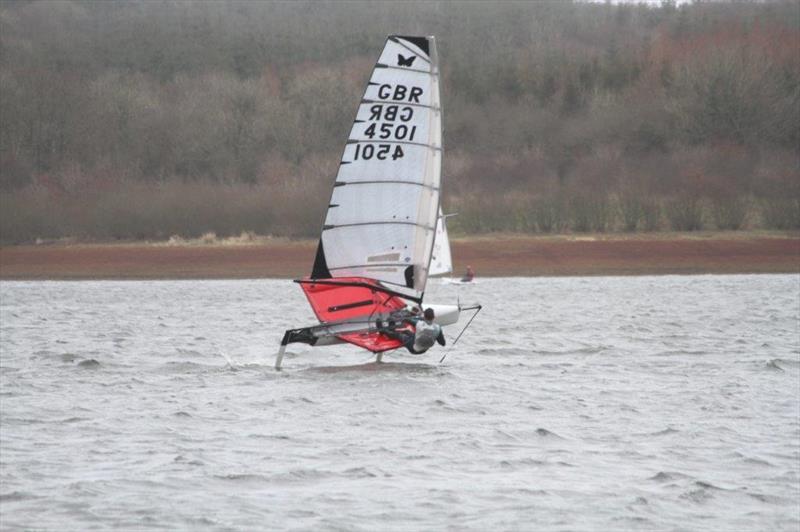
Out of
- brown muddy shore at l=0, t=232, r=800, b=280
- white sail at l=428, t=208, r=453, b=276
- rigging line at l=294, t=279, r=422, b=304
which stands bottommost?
brown muddy shore at l=0, t=232, r=800, b=280

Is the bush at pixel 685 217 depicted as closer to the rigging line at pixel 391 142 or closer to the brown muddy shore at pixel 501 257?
the brown muddy shore at pixel 501 257

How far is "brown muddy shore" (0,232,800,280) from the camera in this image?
168 ft

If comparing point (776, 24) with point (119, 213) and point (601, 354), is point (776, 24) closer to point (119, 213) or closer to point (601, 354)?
point (119, 213)

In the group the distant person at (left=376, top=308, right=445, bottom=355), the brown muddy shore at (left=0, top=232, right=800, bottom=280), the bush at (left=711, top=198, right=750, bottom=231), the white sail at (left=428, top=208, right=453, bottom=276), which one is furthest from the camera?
the bush at (left=711, top=198, right=750, bottom=231)

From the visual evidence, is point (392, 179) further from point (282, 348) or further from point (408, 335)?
point (282, 348)

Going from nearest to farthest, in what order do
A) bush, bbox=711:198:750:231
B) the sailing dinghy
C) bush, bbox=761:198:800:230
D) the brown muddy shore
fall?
the sailing dinghy, the brown muddy shore, bush, bbox=761:198:800:230, bush, bbox=711:198:750:231

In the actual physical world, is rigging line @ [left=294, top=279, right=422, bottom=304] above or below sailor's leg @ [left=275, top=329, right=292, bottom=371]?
above

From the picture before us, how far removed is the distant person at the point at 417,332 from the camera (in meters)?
20.7

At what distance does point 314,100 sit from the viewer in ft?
280

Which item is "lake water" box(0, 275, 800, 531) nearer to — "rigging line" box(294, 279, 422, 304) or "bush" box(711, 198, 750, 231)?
"rigging line" box(294, 279, 422, 304)

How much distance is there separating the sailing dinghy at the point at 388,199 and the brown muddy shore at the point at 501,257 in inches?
1084

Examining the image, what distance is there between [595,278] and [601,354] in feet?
80.3

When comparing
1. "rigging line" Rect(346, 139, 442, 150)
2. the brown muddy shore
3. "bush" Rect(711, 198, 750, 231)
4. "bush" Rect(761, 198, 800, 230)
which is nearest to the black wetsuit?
"rigging line" Rect(346, 139, 442, 150)

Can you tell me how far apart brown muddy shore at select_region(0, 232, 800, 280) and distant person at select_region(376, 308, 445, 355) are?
28897 mm
